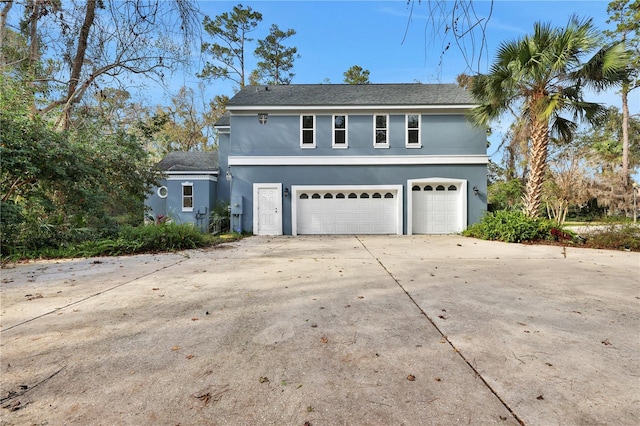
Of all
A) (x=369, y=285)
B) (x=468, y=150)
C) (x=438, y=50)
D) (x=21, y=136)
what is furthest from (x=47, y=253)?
(x=468, y=150)

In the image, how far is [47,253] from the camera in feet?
21.4

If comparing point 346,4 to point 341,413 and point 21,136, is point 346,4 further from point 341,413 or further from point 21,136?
point 21,136

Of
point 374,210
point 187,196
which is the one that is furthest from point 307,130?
point 187,196

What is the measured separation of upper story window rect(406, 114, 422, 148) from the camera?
488 inches

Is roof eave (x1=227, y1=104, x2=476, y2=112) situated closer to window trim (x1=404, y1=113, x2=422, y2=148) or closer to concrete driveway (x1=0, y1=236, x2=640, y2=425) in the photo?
window trim (x1=404, y1=113, x2=422, y2=148)

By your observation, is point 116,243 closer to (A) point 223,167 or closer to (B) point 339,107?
(A) point 223,167

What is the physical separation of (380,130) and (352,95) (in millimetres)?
2042

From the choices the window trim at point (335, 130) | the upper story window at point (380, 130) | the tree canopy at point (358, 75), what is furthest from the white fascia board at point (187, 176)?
the tree canopy at point (358, 75)

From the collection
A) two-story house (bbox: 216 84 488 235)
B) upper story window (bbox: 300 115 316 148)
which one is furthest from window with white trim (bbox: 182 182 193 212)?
upper story window (bbox: 300 115 316 148)

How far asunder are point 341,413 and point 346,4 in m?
3.27

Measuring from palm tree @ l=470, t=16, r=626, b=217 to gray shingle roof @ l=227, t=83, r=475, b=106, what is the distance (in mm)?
2308

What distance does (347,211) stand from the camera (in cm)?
1239

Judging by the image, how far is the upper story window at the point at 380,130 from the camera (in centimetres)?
1239

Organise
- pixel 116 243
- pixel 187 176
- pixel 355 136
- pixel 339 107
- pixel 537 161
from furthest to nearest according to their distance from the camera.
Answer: pixel 187 176 < pixel 355 136 < pixel 339 107 < pixel 537 161 < pixel 116 243
